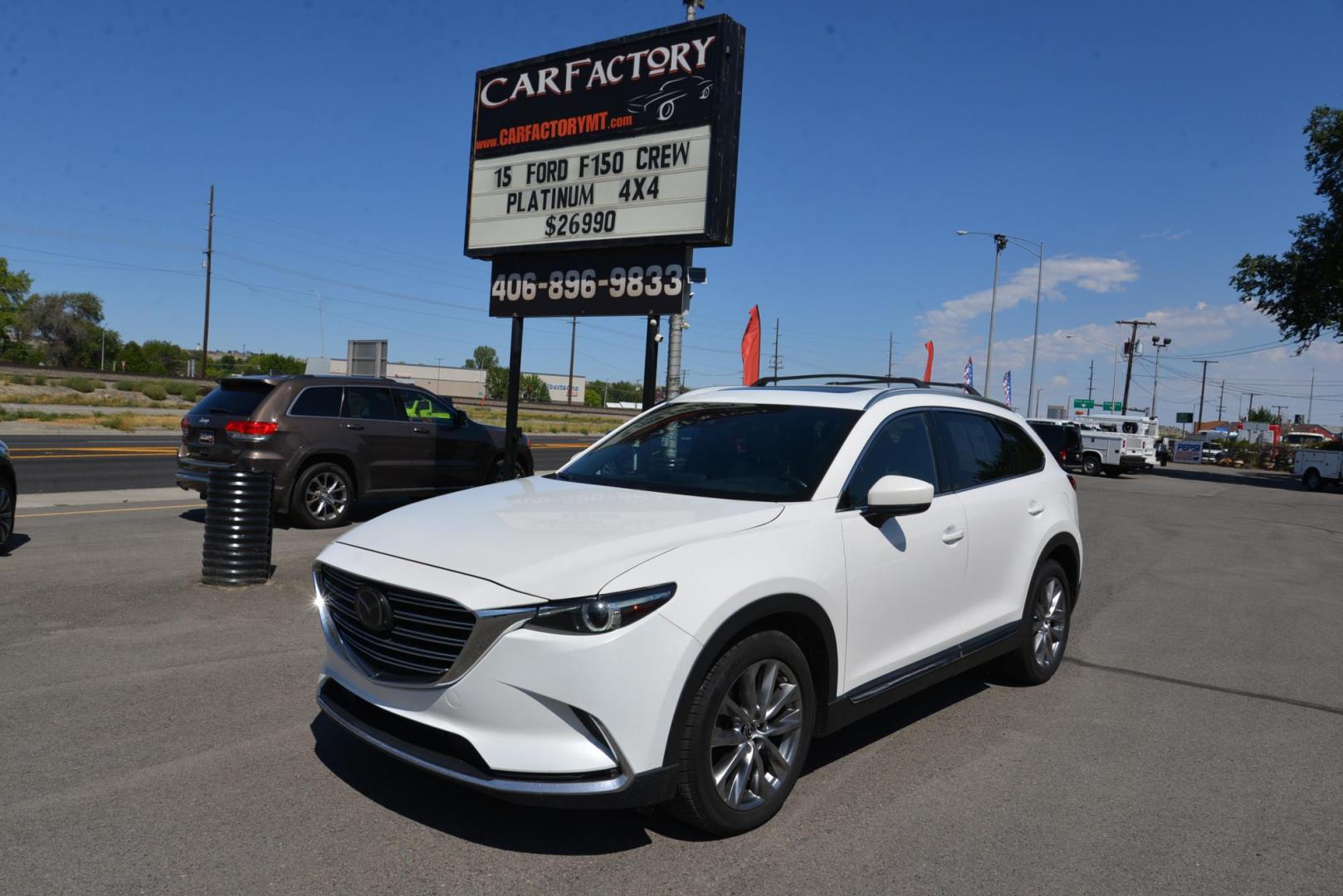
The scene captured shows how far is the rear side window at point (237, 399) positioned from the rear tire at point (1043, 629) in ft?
27.4

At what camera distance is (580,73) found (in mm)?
11523

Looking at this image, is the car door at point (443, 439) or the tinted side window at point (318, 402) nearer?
the tinted side window at point (318, 402)

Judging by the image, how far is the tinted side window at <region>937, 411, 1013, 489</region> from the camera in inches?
200

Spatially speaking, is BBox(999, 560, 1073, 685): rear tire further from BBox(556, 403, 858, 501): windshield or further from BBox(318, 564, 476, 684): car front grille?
BBox(318, 564, 476, 684): car front grille

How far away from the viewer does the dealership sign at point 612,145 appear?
1041cm

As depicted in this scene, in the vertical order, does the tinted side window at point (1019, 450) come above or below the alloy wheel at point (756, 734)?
above

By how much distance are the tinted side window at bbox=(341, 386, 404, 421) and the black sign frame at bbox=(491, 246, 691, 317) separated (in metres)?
1.71

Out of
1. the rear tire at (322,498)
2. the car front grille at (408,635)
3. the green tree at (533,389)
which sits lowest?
the rear tire at (322,498)

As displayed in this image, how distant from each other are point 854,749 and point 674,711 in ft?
5.56

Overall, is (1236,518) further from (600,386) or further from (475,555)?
(600,386)

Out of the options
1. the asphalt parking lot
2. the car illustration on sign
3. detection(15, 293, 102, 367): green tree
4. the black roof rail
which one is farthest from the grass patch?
detection(15, 293, 102, 367): green tree

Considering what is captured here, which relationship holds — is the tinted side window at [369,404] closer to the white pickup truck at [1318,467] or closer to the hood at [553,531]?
the hood at [553,531]

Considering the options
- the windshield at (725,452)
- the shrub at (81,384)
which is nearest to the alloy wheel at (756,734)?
the windshield at (725,452)

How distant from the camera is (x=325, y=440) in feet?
35.6
